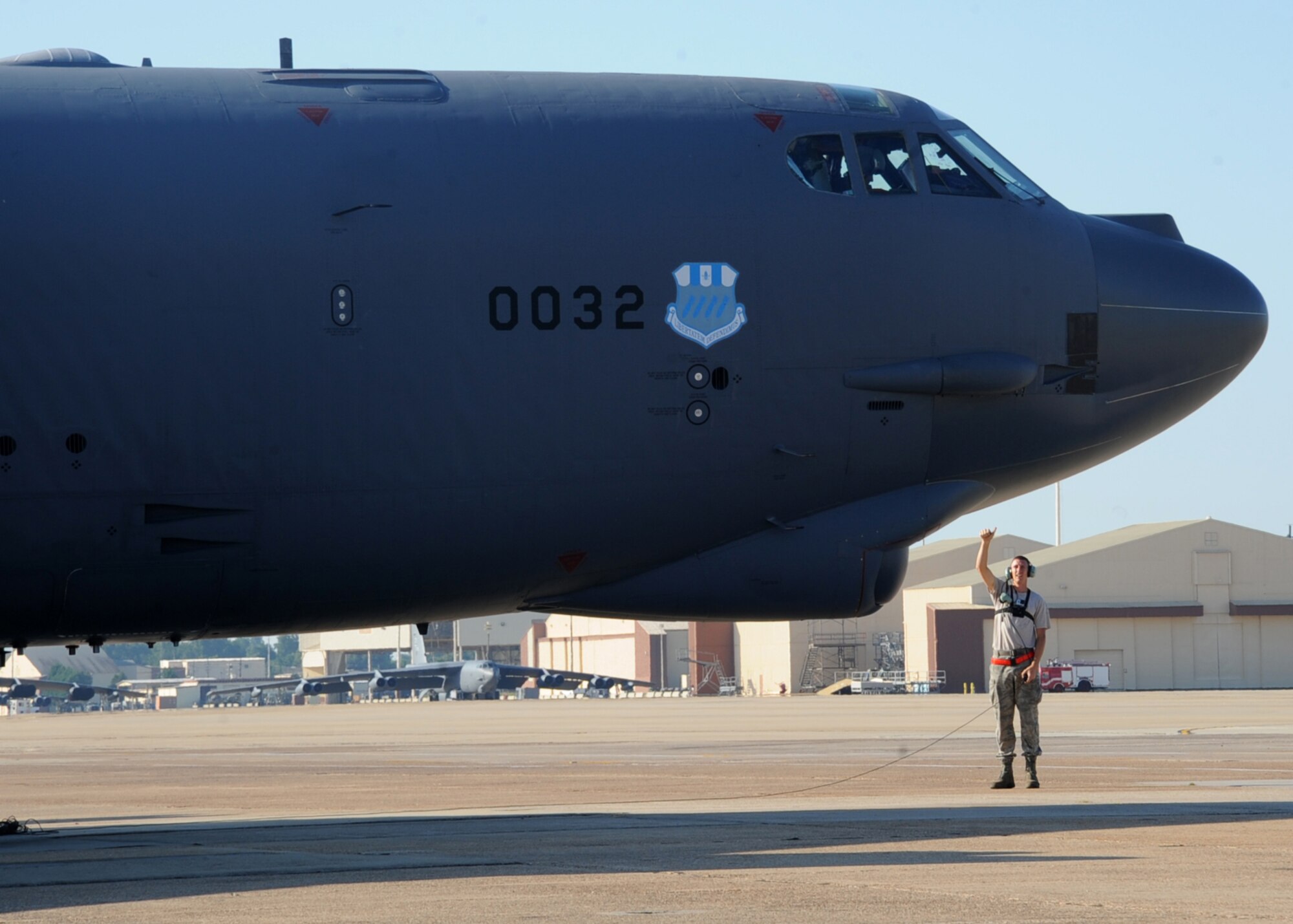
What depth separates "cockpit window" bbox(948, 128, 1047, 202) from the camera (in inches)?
527

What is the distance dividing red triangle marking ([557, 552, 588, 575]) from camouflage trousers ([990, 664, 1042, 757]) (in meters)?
5.47

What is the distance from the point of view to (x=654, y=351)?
12.3 m

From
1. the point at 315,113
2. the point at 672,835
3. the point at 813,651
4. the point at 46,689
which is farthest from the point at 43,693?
the point at 315,113

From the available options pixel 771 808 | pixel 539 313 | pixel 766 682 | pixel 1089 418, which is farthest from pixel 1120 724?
pixel 766 682

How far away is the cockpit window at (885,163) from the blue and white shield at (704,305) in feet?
4.92

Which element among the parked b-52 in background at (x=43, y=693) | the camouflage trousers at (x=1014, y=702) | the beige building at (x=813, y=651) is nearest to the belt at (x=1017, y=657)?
the camouflage trousers at (x=1014, y=702)

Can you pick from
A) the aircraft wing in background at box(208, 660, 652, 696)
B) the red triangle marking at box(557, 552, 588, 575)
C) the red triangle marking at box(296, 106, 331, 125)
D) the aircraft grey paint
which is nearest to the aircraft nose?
the aircraft grey paint

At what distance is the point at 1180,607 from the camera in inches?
3452

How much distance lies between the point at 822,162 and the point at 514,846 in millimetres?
5775

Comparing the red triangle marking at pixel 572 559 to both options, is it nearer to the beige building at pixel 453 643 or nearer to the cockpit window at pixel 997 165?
the cockpit window at pixel 997 165

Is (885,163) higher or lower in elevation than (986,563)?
higher

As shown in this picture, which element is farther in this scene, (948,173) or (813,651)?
(813,651)

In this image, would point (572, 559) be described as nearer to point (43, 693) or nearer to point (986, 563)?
point (986, 563)

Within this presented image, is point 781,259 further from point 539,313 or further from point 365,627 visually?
point 365,627
